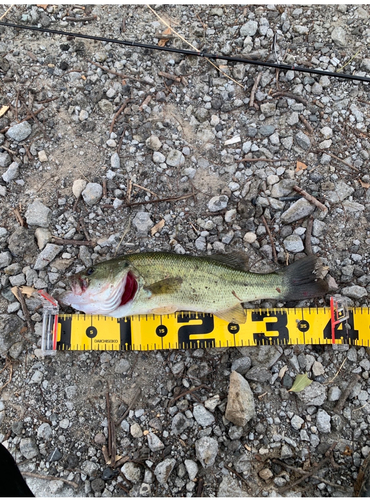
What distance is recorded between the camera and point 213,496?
3.65 m

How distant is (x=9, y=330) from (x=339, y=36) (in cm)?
592

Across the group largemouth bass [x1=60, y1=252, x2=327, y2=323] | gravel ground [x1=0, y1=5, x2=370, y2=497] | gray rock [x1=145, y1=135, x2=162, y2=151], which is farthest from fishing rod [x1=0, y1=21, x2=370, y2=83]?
largemouth bass [x1=60, y1=252, x2=327, y2=323]

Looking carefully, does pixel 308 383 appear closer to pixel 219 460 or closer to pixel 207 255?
pixel 219 460

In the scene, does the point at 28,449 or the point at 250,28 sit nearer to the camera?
the point at 28,449

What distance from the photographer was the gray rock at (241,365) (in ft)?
13.1

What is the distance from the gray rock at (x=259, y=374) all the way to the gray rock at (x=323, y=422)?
0.69 metres

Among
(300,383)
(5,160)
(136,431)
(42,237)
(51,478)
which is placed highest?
(5,160)

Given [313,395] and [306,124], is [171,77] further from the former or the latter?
[313,395]

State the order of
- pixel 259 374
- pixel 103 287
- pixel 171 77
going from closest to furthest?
pixel 103 287
pixel 259 374
pixel 171 77

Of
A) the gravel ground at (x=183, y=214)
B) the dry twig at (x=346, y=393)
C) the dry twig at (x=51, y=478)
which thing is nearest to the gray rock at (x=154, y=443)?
the gravel ground at (x=183, y=214)

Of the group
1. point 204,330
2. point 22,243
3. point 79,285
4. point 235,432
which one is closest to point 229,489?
point 235,432

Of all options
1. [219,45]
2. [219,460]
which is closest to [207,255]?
[219,460]

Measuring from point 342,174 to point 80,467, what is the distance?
Answer: 485 cm

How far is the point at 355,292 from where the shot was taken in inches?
163
